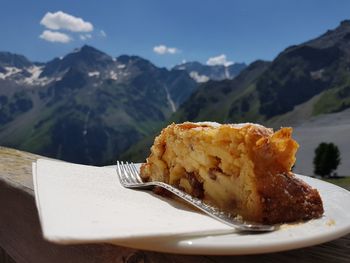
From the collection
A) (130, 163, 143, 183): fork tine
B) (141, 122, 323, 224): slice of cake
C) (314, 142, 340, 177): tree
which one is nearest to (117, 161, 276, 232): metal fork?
(130, 163, 143, 183): fork tine

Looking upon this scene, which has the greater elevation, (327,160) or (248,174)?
(248,174)

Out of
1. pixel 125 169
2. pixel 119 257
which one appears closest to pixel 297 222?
pixel 119 257

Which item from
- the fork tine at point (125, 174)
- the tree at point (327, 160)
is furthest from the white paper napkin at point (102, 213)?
the tree at point (327, 160)

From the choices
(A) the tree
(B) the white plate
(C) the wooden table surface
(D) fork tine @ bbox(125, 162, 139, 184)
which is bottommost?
(A) the tree

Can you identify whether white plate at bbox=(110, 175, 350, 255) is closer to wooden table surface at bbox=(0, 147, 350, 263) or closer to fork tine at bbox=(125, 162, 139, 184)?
wooden table surface at bbox=(0, 147, 350, 263)

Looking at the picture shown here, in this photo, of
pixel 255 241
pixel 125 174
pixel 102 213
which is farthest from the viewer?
pixel 125 174

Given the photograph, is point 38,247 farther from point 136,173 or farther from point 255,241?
point 255,241

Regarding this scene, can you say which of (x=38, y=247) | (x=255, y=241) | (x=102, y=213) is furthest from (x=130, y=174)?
(x=255, y=241)
